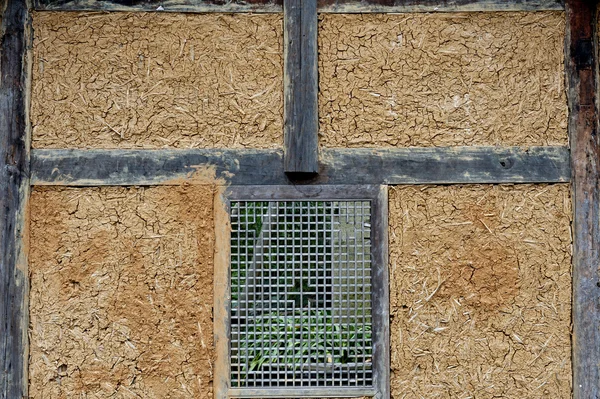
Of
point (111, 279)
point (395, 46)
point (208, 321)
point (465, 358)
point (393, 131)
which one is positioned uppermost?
point (395, 46)

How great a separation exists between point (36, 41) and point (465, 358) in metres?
3.06

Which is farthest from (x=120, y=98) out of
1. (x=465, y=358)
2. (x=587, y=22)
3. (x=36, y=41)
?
(x=587, y=22)

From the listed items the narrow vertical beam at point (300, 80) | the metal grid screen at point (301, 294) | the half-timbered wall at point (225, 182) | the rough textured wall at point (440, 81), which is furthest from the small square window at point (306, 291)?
the rough textured wall at point (440, 81)

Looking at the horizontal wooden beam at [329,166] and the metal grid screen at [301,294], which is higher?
the horizontal wooden beam at [329,166]

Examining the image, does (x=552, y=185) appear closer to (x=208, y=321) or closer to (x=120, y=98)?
(x=208, y=321)

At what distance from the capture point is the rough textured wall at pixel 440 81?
11.1 feet

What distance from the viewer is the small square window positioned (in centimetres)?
334

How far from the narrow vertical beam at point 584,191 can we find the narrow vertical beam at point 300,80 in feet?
4.87

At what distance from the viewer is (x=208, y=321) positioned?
10.9 feet

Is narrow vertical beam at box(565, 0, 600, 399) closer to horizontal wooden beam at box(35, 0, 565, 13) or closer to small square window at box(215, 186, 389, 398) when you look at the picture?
horizontal wooden beam at box(35, 0, 565, 13)

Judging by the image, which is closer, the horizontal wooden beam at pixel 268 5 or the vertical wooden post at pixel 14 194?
the vertical wooden post at pixel 14 194

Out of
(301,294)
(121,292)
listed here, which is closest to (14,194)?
(121,292)

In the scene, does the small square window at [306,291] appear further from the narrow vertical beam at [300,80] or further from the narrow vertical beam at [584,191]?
the narrow vertical beam at [584,191]

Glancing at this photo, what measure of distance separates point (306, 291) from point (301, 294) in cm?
4
